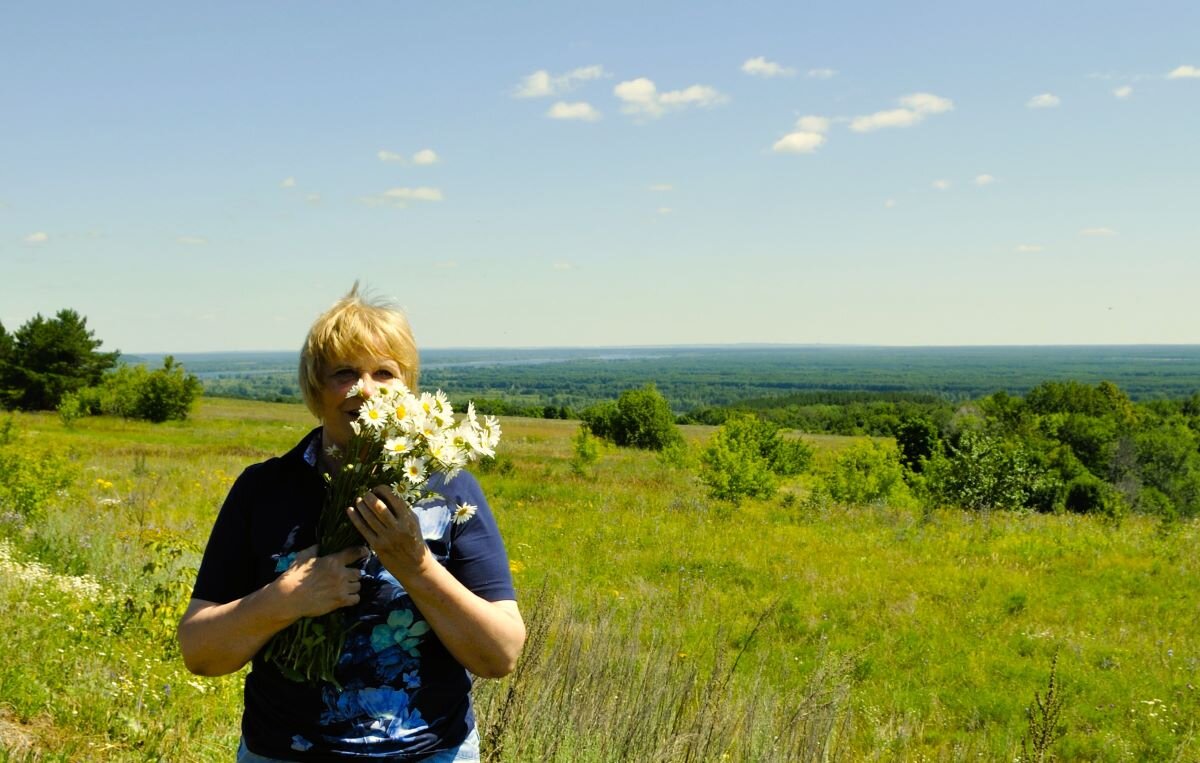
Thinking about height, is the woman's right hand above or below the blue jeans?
above

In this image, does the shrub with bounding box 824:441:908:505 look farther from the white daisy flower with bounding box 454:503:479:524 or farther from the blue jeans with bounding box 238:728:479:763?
the white daisy flower with bounding box 454:503:479:524

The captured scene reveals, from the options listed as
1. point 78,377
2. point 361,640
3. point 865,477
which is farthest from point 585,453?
point 78,377

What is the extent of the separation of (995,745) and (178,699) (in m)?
6.37

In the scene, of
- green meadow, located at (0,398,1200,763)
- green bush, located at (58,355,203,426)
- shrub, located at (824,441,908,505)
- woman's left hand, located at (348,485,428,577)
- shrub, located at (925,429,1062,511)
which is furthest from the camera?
green bush, located at (58,355,203,426)

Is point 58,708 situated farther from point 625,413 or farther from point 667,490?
point 625,413

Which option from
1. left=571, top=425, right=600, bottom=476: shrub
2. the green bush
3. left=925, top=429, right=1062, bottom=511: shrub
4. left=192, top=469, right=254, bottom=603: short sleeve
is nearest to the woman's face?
left=192, top=469, right=254, bottom=603: short sleeve

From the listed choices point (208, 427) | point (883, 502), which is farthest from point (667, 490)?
point (208, 427)

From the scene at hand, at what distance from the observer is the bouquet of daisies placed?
1936 mm

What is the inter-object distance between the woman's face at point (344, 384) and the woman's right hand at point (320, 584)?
35 cm

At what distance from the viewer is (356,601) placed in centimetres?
197

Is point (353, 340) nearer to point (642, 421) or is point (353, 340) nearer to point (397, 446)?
point (397, 446)

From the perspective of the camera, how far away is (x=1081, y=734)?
25.7 feet

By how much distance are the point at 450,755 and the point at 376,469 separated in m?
0.77

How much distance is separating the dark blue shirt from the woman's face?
0.14 m
